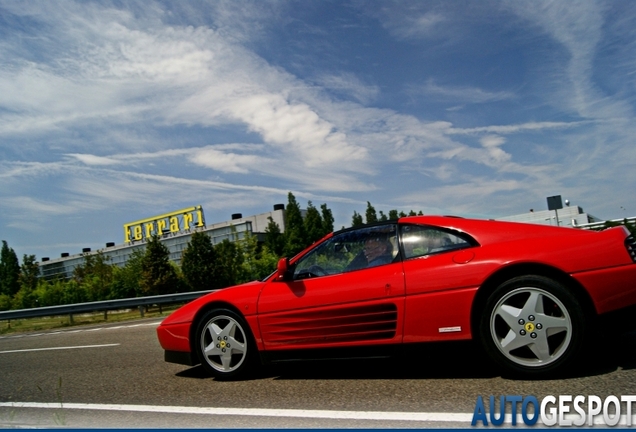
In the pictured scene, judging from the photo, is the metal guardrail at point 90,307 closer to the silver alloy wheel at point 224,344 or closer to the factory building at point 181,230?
the silver alloy wheel at point 224,344

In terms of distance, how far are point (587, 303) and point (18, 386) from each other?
5425 millimetres

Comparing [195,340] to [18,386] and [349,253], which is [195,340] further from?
[18,386]

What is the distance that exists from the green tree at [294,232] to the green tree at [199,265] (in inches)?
661

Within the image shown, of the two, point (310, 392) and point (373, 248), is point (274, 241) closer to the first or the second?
point (373, 248)

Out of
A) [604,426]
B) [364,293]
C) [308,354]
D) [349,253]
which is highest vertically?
[349,253]

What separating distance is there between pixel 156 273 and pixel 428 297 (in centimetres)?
4402

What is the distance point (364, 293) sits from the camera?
4305 millimetres

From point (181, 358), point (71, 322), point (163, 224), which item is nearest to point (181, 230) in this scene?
point (163, 224)

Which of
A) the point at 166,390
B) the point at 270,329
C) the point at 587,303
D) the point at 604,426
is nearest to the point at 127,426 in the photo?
the point at 166,390

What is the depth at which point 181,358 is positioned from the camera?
5.18m

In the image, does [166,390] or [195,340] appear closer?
[166,390]

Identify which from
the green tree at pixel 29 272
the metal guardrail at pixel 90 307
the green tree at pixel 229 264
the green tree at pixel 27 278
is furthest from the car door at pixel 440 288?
the green tree at pixel 29 272

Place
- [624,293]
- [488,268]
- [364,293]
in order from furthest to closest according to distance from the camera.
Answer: [364,293] < [488,268] < [624,293]

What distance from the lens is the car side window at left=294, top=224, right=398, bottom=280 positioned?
4.48 meters
